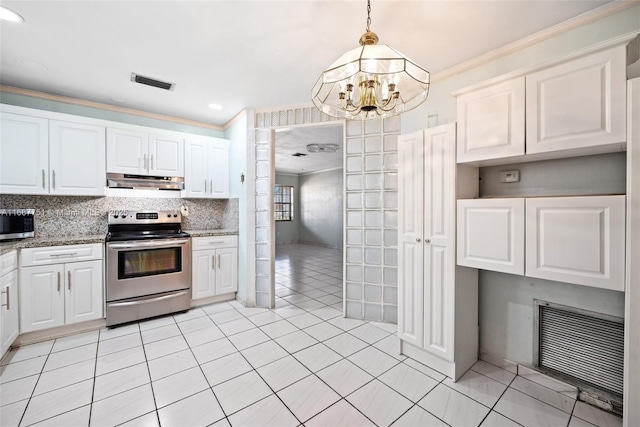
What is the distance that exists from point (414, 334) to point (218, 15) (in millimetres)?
2806

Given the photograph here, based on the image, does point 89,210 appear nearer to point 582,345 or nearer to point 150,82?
point 150,82

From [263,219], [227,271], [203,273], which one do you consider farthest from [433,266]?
[203,273]

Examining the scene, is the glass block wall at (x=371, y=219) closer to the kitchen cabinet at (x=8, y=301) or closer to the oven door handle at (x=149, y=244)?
the oven door handle at (x=149, y=244)

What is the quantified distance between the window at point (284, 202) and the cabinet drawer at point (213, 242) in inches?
239

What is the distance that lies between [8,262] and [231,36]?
8.63 ft

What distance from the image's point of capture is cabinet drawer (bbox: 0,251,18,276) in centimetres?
215

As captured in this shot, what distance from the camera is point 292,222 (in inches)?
395

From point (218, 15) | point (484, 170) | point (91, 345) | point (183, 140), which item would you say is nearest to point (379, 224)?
point (484, 170)

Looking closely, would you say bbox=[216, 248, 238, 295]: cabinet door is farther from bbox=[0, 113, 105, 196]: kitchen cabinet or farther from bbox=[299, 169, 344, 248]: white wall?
bbox=[299, 169, 344, 248]: white wall

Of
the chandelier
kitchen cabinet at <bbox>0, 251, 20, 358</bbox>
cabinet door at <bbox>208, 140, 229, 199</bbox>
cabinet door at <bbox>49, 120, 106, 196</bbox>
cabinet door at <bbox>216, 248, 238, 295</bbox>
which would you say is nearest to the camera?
the chandelier

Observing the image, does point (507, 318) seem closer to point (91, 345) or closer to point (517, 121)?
point (517, 121)

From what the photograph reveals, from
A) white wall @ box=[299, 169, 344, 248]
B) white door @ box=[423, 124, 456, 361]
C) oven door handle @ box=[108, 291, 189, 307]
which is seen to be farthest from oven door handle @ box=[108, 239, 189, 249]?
white wall @ box=[299, 169, 344, 248]

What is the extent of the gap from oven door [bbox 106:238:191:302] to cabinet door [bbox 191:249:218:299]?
73mm

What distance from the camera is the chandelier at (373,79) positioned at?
1296mm
